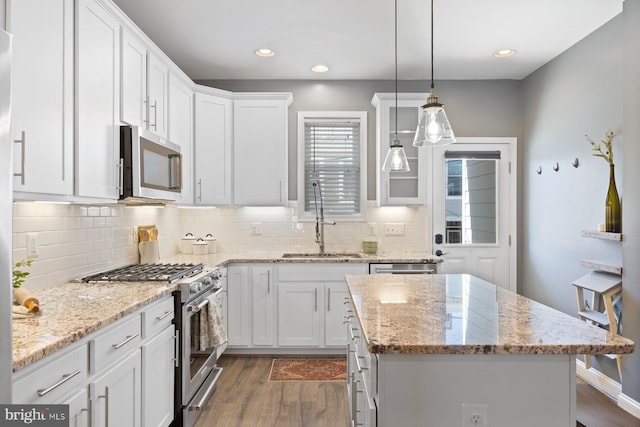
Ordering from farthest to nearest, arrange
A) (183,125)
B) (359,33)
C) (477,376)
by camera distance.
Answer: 1. (183,125)
2. (359,33)
3. (477,376)

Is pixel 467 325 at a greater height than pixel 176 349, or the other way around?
pixel 467 325

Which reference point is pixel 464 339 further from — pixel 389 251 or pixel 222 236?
pixel 222 236

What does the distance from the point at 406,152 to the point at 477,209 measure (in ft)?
3.40

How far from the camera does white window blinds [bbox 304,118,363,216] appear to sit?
4.29 m

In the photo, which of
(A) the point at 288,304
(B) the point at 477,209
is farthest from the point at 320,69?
(A) the point at 288,304

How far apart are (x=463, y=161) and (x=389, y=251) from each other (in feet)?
4.14

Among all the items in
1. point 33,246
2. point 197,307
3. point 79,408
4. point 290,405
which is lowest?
point 290,405

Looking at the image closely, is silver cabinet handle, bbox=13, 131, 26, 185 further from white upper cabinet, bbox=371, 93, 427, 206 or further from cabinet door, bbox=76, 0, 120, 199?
white upper cabinet, bbox=371, 93, 427, 206

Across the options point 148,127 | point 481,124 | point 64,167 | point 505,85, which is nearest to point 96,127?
point 64,167

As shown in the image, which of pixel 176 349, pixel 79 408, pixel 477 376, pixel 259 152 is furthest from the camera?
pixel 259 152

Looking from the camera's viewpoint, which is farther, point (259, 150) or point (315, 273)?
point (259, 150)

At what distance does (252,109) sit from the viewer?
13.0 feet

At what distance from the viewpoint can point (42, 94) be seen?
5.44 ft

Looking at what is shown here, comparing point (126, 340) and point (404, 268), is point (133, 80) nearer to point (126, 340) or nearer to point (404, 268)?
point (126, 340)
